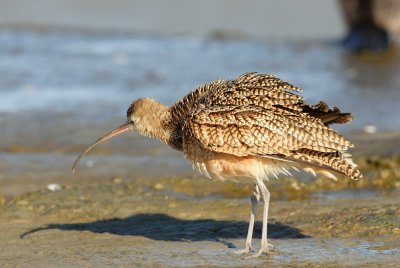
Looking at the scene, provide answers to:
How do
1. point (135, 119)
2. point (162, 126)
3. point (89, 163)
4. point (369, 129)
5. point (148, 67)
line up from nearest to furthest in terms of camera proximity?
point (162, 126)
point (135, 119)
point (89, 163)
point (369, 129)
point (148, 67)

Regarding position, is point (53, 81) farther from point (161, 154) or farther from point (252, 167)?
point (252, 167)

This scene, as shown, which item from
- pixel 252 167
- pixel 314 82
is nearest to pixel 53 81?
pixel 314 82

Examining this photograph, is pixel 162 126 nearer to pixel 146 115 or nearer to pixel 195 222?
pixel 146 115

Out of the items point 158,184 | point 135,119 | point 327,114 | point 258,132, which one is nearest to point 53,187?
point 158,184

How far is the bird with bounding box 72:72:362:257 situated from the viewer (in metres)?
7.11

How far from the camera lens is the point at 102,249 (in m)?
7.36

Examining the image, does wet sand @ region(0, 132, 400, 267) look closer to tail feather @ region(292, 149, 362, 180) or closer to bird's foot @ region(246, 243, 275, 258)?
bird's foot @ region(246, 243, 275, 258)

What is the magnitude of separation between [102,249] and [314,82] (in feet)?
25.5

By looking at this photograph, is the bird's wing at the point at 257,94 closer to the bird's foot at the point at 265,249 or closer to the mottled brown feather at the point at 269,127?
the mottled brown feather at the point at 269,127

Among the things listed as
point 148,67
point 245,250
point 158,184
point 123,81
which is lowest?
point 245,250

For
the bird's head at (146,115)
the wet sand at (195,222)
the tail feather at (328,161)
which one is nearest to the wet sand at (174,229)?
the wet sand at (195,222)

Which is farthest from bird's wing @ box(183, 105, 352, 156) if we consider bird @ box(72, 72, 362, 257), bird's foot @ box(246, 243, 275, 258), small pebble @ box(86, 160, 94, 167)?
small pebble @ box(86, 160, 94, 167)

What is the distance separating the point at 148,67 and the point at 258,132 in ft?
28.8

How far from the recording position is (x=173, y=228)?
8.07 meters
